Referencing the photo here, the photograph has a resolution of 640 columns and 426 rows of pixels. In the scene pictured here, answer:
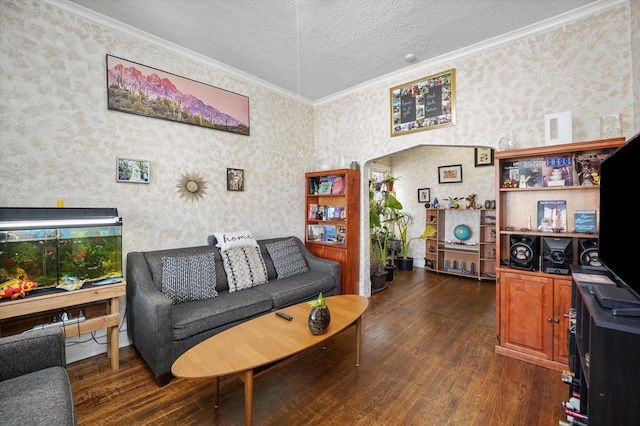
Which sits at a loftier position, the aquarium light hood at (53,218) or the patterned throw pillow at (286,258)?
the aquarium light hood at (53,218)

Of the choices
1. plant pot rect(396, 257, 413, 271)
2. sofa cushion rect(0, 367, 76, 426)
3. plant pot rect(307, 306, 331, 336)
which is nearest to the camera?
sofa cushion rect(0, 367, 76, 426)

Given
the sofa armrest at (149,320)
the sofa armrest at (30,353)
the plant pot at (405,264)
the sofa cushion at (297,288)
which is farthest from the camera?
the plant pot at (405,264)

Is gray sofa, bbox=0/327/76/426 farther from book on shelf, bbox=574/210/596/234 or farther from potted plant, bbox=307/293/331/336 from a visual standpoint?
book on shelf, bbox=574/210/596/234

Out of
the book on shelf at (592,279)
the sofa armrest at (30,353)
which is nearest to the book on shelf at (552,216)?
the book on shelf at (592,279)

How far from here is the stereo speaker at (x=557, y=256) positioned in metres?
2.34

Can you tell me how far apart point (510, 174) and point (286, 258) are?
2.69 meters

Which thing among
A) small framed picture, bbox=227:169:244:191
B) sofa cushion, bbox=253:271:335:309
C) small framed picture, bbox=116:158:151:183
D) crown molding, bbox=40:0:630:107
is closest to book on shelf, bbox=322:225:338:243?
sofa cushion, bbox=253:271:335:309

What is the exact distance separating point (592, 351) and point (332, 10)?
290 cm

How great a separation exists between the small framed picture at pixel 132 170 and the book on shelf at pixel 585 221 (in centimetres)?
411

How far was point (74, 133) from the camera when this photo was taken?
247 cm

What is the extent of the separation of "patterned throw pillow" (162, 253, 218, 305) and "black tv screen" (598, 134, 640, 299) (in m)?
2.96

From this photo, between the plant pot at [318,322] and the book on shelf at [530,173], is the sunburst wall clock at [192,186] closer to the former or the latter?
the plant pot at [318,322]

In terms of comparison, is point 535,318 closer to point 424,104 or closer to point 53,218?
point 424,104

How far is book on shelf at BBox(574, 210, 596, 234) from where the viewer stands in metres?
2.34
